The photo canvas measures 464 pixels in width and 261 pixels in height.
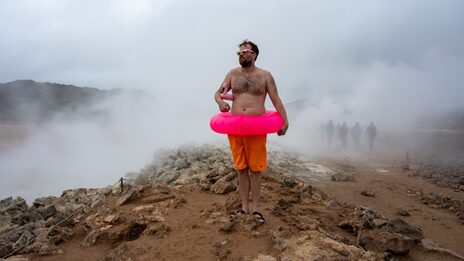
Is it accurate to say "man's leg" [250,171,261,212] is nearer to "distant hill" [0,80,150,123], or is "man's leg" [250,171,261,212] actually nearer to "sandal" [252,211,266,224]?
"sandal" [252,211,266,224]

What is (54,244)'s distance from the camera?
4066 millimetres

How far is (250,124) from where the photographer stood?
364cm

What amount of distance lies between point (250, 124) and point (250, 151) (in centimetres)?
35

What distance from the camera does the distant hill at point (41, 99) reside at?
183ft

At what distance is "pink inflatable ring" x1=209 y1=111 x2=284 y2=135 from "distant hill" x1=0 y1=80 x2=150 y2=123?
157 ft

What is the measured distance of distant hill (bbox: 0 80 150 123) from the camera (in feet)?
183

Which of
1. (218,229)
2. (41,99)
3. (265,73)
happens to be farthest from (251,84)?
(41,99)

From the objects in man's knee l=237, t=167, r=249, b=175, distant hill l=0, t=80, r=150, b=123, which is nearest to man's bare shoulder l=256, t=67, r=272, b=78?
man's knee l=237, t=167, r=249, b=175

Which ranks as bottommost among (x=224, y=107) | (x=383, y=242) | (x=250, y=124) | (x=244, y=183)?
(x=383, y=242)

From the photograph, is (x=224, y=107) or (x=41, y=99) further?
(x=41, y=99)

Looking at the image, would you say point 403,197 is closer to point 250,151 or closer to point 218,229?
point 250,151

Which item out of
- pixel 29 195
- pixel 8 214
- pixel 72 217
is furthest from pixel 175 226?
pixel 29 195

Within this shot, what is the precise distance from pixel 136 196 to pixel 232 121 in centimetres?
249

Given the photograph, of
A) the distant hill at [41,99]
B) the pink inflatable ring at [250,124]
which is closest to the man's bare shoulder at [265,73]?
the pink inflatable ring at [250,124]
